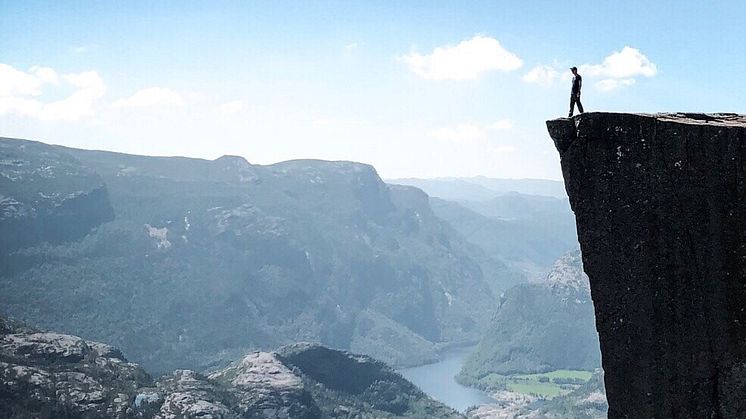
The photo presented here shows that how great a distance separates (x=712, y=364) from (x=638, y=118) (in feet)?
17.9

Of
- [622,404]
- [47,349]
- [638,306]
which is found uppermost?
[638,306]

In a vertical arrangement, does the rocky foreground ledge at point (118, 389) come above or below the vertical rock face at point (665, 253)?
below

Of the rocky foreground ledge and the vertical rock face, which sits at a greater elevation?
the vertical rock face

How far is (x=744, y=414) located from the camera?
13141 millimetres

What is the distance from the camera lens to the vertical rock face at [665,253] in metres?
13.1

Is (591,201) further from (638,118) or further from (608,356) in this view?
(608,356)

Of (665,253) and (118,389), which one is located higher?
(665,253)

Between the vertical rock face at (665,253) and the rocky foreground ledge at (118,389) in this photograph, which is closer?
the vertical rock face at (665,253)

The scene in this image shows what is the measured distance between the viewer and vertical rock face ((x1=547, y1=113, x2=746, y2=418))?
13.1m

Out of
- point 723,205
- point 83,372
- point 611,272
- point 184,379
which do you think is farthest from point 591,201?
point 184,379

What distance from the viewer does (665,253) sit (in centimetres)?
1373

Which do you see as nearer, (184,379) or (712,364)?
(712,364)

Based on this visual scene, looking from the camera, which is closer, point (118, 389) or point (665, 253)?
point (665, 253)

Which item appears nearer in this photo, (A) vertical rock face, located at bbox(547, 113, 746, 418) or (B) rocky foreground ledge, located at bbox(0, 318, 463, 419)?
(A) vertical rock face, located at bbox(547, 113, 746, 418)
